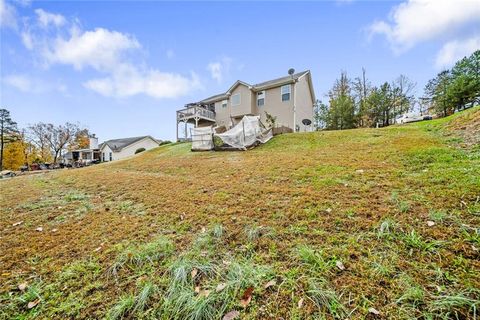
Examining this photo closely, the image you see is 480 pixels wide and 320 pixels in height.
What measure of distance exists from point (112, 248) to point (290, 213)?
7.15 ft

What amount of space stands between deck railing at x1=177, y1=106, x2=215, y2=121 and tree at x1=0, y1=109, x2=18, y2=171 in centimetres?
3299

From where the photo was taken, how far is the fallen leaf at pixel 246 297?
4.44 feet

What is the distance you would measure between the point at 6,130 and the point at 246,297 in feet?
160

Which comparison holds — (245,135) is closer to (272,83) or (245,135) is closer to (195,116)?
(272,83)

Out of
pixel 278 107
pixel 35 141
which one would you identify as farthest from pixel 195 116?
pixel 35 141

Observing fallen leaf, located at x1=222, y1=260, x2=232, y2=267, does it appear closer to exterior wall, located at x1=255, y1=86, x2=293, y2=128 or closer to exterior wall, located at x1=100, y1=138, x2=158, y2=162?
exterior wall, located at x1=255, y1=86, x2=293, y2=128

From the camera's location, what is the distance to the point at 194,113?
1927cm

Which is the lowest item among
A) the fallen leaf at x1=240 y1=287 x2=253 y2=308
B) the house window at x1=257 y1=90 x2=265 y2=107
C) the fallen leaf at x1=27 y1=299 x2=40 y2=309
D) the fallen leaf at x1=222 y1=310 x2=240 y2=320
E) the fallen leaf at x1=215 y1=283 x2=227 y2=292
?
the fallen leaf at x1=27 y1=299 x2=40 y2=309

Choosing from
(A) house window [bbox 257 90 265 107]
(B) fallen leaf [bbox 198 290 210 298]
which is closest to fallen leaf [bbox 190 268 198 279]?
(B) fallen leaf [bbox 198 290 210 298]

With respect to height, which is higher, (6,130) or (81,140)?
(6,130)

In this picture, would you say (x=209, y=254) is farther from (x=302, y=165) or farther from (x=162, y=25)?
(x=162, y=25)

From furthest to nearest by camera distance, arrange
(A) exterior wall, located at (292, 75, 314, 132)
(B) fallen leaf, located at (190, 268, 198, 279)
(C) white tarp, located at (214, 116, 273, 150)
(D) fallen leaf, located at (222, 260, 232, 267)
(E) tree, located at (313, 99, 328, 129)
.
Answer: (E) tree, located at (313, 99, 328, 129), (A) exterior wall, located at (292, 75, 314, 132), (C) white tarp, located at (214, 116, 273, 150), (D) fallen leaf, located at (222, 260, 232, 267), (B) fallen leaf, located at (190, 268, 198, 279)

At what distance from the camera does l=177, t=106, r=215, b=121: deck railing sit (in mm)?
19219

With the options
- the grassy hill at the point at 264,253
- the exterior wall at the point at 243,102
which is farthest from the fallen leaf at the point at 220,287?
the exterior wall at the point at 243,102
